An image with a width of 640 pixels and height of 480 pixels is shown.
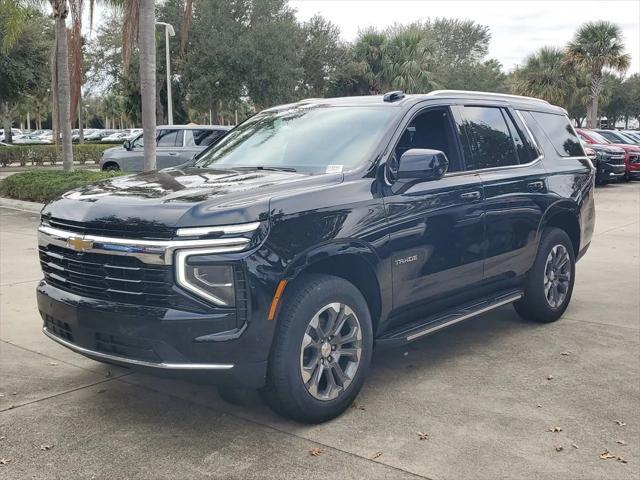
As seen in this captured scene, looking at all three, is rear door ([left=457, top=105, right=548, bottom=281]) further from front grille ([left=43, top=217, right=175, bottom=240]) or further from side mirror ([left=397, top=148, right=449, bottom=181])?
front grille ([left=43, top=217, right=175, bottom=240])

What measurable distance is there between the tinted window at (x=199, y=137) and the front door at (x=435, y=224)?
42.9 ft

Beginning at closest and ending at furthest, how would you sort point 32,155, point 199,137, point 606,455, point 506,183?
point 606,455
point 506,183
point 199,137
point 32,155

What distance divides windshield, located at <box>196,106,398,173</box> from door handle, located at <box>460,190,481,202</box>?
0.76 metres

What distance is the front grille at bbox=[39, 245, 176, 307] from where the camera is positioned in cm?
366

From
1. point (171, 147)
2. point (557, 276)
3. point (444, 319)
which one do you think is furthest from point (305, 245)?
point (171, 147)

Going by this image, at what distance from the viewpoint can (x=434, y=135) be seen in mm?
5211

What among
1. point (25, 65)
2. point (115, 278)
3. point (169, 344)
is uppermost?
point (25, 65)

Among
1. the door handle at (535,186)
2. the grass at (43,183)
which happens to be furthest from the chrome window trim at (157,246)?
the grass at (43,183)

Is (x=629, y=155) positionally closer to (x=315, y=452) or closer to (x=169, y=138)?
(x=169, y=138)

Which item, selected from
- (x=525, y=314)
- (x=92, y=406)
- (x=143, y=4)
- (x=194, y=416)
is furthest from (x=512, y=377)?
(x=143, y=4)

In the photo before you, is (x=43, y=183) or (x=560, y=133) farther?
(x=43, y=183)

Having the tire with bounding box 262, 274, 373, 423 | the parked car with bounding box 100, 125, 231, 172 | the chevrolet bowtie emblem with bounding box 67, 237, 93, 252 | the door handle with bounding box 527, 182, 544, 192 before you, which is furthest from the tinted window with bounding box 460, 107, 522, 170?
the parked car with bounding box 100, 125, 231, 172

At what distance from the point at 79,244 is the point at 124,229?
34 centimetres

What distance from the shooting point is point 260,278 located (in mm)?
3672
